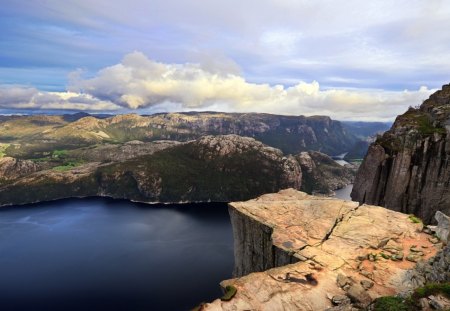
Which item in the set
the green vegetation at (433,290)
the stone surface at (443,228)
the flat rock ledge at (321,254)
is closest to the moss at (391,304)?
the green vegetation at (433,290)

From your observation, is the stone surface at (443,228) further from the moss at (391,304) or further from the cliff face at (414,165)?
the cliff face at (414,165)

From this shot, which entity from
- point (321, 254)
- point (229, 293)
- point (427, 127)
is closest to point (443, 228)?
point (321, 254)

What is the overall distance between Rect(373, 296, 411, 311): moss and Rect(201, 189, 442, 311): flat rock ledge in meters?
2.20

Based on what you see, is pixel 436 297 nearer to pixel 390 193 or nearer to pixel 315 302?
pixel 315 302

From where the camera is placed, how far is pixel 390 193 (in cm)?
12762

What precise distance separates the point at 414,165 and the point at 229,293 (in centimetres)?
11077

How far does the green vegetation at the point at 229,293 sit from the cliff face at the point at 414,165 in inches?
3963

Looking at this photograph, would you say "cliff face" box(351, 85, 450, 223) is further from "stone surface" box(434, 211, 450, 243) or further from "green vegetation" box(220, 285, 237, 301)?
"green vegetation" box(220, 285, 237, 301)

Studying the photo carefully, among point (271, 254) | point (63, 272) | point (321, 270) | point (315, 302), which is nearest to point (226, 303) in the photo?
point (315, 302)

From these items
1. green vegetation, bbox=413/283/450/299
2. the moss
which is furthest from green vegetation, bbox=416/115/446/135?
the moss

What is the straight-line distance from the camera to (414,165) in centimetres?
12144

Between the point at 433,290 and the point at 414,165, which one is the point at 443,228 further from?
the point at 414,165

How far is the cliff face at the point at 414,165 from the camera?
114 m

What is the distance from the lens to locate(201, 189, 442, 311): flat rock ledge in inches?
1367
